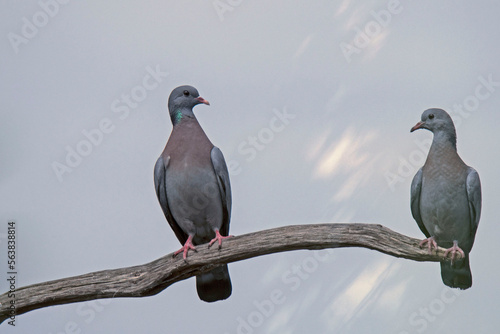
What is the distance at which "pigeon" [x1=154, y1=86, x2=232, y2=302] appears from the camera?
8375mm

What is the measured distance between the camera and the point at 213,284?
8.54 m

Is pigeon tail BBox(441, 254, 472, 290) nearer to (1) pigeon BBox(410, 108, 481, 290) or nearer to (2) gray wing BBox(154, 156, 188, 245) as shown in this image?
(1) pigeon BBox(410, 108, 481, 290)

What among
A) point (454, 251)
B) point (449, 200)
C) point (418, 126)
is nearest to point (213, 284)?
point (454, 251)

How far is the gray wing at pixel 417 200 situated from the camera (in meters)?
8.58

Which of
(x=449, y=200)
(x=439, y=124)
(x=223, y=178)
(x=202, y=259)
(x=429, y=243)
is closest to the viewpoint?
(x=429, y=243)

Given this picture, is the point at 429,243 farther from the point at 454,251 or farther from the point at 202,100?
the point at 202,100

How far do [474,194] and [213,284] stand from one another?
350cm

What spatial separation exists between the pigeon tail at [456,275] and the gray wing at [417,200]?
0.52m

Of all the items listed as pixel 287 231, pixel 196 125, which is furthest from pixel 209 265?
pixel 196 125

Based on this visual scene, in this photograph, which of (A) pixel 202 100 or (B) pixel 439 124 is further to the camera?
(A) pixel 202 100

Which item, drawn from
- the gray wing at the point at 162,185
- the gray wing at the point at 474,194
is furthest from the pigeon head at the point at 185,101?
the gray wing at the point at 474,194

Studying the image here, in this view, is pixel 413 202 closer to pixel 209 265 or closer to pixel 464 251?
pixel 464 251

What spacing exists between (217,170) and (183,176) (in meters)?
0.44

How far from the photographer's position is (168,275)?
25.8 ft
